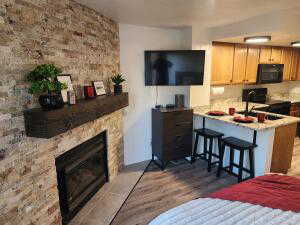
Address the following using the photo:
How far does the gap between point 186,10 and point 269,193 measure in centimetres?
227

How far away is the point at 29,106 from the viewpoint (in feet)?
5.98

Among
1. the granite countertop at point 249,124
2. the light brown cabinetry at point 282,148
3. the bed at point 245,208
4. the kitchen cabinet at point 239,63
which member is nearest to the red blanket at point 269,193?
the bed at point 245,208

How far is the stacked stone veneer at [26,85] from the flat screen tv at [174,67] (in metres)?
1.29

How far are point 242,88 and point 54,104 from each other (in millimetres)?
4628

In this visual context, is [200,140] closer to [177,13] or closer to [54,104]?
[177,13]

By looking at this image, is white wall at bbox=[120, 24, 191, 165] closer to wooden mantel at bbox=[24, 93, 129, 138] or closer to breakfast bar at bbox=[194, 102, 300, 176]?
breakfast bar at bbox=[194, 102, 300, 176]

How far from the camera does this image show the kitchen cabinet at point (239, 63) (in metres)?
4.32

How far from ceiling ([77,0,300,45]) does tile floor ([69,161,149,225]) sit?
2479 mm

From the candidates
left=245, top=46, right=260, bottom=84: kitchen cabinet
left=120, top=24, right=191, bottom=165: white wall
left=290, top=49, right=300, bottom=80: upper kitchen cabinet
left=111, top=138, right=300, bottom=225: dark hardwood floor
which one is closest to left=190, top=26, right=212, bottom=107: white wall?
left=120, top=24, right=191, bottom=165: white wall

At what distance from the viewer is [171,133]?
12.1 ft

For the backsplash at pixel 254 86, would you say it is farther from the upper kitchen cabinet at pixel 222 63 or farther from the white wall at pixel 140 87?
the white wall at pixel 140 87

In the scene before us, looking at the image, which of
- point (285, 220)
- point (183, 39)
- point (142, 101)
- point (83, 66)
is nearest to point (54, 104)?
point (83, 66)

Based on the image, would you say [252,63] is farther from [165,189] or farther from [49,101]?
[49,101]

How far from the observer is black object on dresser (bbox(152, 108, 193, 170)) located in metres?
3.62
